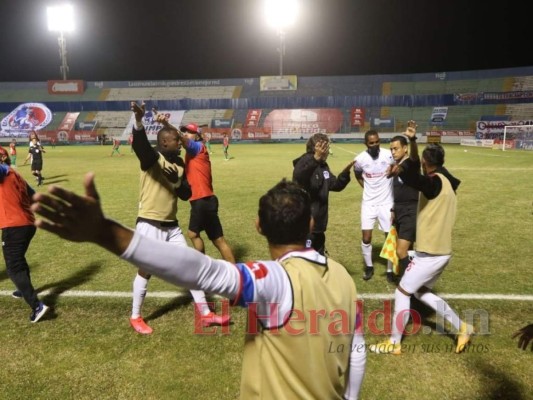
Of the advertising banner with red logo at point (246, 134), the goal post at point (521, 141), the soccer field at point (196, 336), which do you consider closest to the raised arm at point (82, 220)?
the soccer field at point (196, 336)

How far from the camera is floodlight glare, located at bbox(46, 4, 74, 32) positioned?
51438 mm

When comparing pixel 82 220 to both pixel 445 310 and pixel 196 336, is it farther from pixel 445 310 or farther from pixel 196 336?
pixel 445 310

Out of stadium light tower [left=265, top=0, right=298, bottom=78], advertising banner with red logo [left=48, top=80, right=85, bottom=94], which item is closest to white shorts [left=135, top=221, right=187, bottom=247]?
stadium light tower [left=265, top=0, right=298, bottom=78]

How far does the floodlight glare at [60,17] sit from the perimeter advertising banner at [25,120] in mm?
12916

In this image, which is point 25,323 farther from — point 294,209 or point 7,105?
point 7,105

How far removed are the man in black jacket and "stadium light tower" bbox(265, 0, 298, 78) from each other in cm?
5085

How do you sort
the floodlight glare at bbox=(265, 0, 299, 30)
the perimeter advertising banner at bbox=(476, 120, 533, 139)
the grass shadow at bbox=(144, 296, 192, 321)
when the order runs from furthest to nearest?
the floodlight glare at bbox=(265, 0, 299, 30) → the perimeter advertising banner at bbox=(476, 120, 533, 139) → the grass shadow at bbox=(144, 296, 192, 321)

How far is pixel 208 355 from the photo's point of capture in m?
4.20

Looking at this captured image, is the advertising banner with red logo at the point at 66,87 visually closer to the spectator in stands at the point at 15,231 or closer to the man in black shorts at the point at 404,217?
the spectator in stands at the point at 15,231

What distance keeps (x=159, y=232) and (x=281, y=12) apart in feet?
171

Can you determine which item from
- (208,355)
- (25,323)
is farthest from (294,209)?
(25,323)

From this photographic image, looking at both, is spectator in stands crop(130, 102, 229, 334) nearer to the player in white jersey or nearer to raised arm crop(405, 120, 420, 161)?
raised arm crop(405, 120, 420, 161)

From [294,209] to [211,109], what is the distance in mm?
61615

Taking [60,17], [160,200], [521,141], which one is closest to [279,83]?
[60,17]
